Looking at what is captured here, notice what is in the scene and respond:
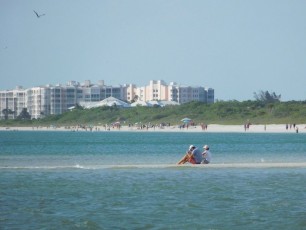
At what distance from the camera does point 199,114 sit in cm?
13738

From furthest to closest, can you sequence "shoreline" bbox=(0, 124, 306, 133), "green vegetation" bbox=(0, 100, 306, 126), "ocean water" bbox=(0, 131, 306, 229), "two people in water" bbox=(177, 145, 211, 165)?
"green vegetation" bbox=(0, 100, 306, 126) < "shoreline" bbox=(0, 124, 306, 133) < "two people in water" bbox=(177, 145, 211, 165) < "ocean water" bbox=(0, 131, 306, 229)

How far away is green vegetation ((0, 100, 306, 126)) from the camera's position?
12000 cm

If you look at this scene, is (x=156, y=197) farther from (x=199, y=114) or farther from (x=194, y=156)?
(x=199, y=114)

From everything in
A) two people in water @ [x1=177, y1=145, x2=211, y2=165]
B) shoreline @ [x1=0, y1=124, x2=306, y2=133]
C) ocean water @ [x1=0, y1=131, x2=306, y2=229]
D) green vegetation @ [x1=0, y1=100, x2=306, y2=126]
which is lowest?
ocean water @ [x1=0, y1=131, x2=306, y2=229]

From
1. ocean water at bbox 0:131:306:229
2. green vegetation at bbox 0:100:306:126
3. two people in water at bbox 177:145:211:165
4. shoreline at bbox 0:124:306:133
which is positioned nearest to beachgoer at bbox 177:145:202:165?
two people in water at bbox 177:145:211:165

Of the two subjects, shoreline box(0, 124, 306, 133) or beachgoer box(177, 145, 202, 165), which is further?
shoreline box(0, 124, 306, 133)

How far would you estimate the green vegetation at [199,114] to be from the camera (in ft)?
394

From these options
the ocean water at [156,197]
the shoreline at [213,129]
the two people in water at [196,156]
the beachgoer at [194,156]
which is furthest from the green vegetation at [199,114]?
the ocean water at [156,197]

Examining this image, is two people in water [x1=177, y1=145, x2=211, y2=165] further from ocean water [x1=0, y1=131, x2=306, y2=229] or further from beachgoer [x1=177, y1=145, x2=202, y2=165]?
ocean water [x1=0, y1=131, x2=306, y2=229]

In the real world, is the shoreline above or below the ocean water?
above

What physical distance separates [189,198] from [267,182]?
5.18 m

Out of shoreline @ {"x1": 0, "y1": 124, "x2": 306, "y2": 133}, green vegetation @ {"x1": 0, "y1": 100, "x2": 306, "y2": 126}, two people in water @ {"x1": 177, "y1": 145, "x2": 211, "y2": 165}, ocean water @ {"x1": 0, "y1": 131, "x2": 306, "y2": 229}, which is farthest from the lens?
green vegetation @ {"x1": 0, "y1": 100, "x2": 306, "y2": 126}

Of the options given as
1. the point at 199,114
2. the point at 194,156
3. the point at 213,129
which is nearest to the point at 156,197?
the point at 194,156

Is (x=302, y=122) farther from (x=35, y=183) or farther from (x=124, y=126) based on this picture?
(x=35, y=183)
